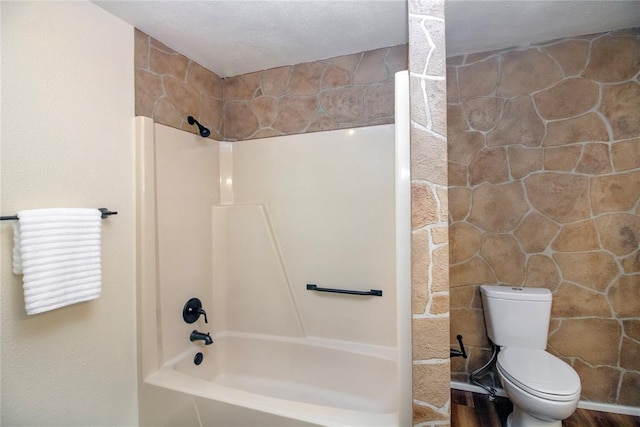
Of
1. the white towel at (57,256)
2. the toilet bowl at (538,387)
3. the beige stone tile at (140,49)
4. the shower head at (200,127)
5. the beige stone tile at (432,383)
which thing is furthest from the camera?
the shower head at (200,127)

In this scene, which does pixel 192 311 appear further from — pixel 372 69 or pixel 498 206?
pixel 498 206

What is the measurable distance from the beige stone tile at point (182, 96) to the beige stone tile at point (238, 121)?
12.0 inches

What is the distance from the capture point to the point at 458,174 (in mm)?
2145

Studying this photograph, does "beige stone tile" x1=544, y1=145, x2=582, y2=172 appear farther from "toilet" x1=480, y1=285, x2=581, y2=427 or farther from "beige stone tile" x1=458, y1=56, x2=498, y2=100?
"toilet" x1=480, y1=285, x2=581, y2=427

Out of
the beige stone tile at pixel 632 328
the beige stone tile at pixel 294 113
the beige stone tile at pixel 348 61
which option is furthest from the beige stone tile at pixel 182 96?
the beige stone tile at pixel 632 328

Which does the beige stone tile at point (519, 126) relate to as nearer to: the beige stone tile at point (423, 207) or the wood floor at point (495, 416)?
the beige stone tile at point (423, 207)

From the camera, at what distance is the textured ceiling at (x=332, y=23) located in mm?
1557

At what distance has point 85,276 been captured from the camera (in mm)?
1337

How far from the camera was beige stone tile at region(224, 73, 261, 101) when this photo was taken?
92.0 inches

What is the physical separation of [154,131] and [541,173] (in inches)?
98.6

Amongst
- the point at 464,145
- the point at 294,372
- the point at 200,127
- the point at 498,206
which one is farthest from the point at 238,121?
the point at 498,206

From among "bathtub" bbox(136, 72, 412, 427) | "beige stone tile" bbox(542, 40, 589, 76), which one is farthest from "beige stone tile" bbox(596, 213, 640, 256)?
"bathtub" bbox(136, 72, 412, 427)

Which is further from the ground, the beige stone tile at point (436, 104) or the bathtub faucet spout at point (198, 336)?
the beige stone tile at point (436, 104)

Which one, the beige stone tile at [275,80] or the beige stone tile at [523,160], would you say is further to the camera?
the beige stone tile at [275,80]
